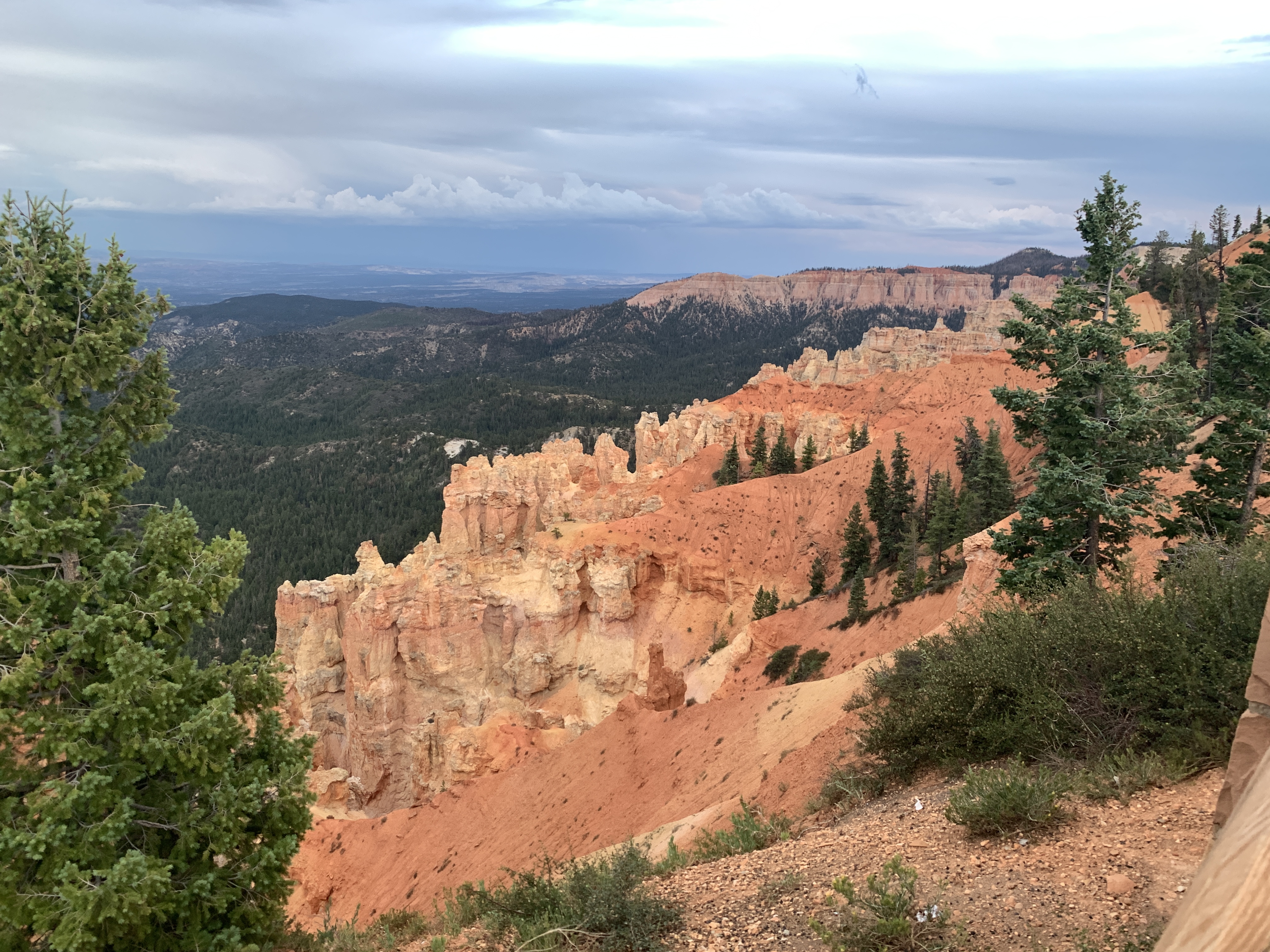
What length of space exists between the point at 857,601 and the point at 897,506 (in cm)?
1311

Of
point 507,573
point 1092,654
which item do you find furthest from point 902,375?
point 1092,654

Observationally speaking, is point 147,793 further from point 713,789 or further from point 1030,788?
point 713,789

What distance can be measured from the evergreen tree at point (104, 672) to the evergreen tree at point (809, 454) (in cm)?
5254

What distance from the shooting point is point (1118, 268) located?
1538 cm

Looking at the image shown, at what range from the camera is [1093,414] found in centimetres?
1555

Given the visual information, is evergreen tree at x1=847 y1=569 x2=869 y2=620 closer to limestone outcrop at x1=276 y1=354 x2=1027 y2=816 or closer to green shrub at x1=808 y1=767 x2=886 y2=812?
limestone outcrop at x1=276 y1=354 x2=1027 y2=816

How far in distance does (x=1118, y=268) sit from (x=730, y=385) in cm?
14389

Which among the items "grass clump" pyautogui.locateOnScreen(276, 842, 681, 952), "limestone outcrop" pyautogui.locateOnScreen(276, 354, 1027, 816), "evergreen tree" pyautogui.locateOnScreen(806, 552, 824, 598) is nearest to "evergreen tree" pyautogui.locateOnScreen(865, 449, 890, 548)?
"limestone outcrop" pyautogui.locateOnScreen(276, 354, 1027, 816)

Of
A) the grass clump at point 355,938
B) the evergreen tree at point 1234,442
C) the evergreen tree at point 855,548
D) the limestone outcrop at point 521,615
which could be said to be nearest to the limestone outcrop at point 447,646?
the limestone outcrop at point 521,615

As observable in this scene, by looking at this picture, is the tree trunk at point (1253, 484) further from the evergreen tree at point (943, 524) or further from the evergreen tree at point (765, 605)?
the evergreen tree at point (765, 605)

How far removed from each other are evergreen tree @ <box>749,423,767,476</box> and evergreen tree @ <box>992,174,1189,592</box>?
133 ft

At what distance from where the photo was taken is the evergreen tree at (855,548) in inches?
1597

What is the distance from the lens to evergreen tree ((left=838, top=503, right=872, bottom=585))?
40.6 m

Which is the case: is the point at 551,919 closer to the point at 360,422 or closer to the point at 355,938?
the point at 355,938
